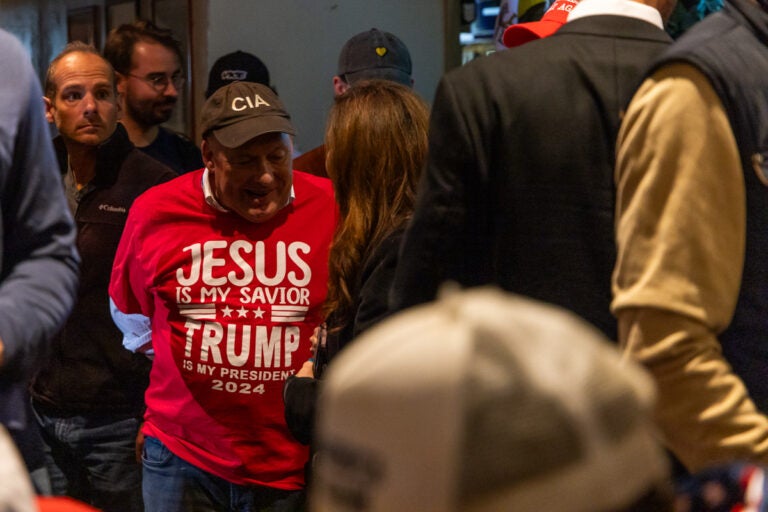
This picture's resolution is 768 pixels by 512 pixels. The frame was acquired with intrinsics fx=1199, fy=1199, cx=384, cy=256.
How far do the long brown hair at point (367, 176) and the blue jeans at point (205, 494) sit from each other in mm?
618

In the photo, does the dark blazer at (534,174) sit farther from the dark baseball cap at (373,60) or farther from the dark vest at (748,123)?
the dark baseball cap at (373,60)

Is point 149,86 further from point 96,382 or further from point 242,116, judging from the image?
point 242,116

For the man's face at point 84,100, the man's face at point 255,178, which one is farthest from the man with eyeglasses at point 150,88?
the man's face at point 255,178

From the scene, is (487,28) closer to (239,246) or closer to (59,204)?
(239,246)

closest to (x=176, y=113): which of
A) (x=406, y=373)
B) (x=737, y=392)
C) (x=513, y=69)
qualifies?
(x=513, y=69)

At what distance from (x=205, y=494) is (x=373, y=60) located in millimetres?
1869

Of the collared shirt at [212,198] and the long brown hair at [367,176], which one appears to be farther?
the collared shirt at [212,198]

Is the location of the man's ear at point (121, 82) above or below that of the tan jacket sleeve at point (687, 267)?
below

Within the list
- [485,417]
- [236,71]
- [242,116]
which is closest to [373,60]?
[236,71]

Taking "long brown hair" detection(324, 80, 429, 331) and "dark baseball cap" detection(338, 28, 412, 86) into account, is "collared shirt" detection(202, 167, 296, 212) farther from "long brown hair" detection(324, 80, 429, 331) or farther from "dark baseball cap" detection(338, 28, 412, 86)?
"dark baseball cap" detection(338, 28, 412, 86)

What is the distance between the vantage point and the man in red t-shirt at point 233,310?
307 centimetres

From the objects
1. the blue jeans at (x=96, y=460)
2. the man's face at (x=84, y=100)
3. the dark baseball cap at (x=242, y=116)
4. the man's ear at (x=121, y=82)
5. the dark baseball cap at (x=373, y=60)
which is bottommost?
the blue jeans at (x=96, y=460)

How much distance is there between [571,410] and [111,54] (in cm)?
432

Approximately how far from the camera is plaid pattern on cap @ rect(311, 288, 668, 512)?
0.83 meters
